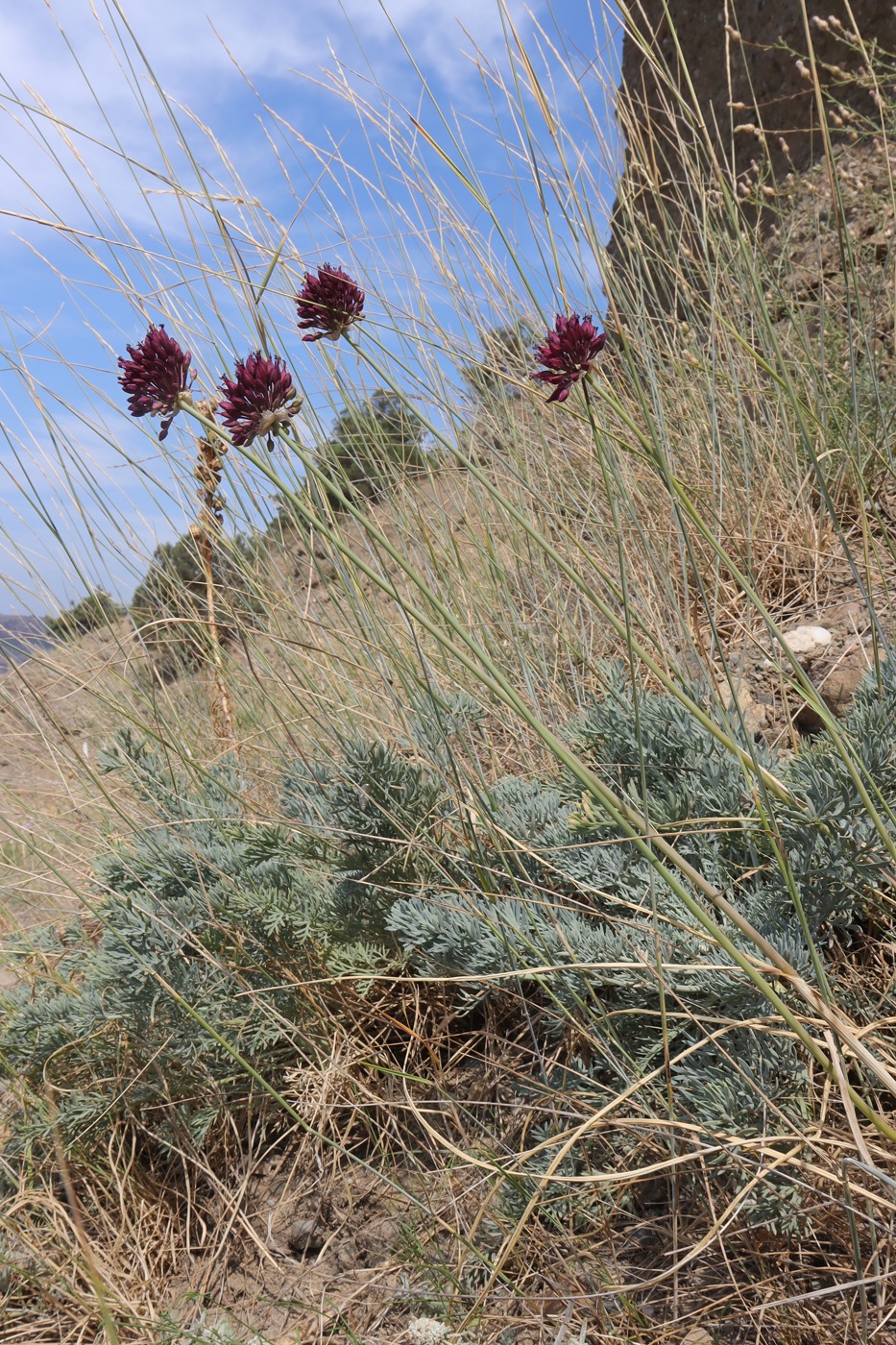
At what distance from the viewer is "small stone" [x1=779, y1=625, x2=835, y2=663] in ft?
7.43

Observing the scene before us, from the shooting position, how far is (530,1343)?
1.27 m

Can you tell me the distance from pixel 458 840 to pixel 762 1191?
2.87ft

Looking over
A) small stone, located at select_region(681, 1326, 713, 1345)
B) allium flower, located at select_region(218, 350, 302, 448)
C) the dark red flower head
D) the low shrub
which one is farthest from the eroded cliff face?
small stone, located at select_region(681, 1326, 713, 1345)

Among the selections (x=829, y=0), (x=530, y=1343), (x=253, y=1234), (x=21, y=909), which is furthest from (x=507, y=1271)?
(x=829, y=0)

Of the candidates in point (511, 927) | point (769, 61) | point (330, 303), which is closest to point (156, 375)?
point (330, 303)

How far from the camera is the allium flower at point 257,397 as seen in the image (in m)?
1.10

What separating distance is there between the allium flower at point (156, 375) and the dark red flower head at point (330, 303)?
0.64 ft

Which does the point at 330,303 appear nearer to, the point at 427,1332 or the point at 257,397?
the point at 257,397

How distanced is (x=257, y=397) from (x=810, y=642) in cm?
166

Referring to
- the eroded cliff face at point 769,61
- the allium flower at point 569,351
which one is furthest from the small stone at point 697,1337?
the eroded cliff face at point 769,61

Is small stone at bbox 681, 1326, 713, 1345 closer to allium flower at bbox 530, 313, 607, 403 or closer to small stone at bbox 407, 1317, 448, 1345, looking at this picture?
small stone at bbox 407, 1317, 448, 1345

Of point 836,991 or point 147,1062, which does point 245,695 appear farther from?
point 836,991

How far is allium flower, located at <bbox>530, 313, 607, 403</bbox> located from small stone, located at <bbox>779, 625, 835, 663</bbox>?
1.38 m

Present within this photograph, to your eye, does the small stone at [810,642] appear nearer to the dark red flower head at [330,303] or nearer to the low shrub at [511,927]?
the low shrub at [511,927]
